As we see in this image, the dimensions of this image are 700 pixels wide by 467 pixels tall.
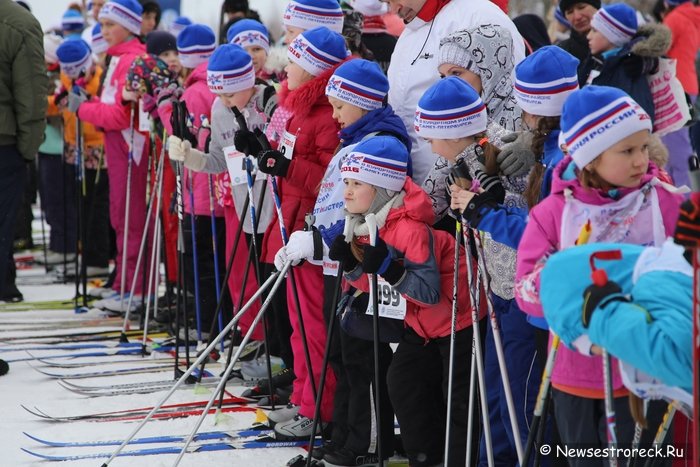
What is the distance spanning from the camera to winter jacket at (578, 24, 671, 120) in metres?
5.76

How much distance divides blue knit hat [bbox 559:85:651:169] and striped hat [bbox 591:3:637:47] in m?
3.05

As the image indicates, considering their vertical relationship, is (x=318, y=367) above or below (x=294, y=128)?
below

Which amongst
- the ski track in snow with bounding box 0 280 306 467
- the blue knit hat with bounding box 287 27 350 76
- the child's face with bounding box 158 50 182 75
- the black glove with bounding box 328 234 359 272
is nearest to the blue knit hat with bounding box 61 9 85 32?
the child's face with bounding box 158 50 182 75

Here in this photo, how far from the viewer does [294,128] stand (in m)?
5.08

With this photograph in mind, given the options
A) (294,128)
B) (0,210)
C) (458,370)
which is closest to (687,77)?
(294,128)

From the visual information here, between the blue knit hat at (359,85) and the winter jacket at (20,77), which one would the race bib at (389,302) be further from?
the winter jacket at (20,77)

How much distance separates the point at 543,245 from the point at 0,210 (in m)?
4.60

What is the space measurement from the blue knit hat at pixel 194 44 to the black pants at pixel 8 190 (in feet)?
4.52

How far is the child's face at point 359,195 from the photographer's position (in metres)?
4.28

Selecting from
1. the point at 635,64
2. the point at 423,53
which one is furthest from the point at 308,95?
the point at 635,64

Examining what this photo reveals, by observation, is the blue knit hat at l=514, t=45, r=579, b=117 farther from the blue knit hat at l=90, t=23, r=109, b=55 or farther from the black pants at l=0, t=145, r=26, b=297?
the blue knit hat at l=90, t=23, r=109, b=55

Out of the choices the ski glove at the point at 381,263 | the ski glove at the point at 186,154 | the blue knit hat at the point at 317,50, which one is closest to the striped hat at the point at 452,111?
the ski glove at the point at 381,263

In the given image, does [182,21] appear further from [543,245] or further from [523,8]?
[523,8]

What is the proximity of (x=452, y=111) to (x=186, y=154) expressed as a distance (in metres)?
2.45
